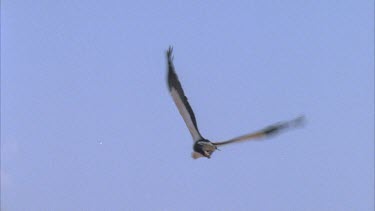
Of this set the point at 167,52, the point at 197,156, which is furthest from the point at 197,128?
the point at 167,52

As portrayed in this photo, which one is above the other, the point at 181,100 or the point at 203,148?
the point at 181,100

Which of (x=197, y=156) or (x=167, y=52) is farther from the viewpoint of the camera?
(x=167, y=52)

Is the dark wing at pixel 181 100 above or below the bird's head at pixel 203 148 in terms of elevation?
above

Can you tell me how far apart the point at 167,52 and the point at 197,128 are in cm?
195

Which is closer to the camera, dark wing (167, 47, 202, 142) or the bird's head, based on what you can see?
the bird's head

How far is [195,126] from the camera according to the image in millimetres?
14367

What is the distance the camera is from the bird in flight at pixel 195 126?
40.5 feet

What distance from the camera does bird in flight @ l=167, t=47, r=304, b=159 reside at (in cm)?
1234

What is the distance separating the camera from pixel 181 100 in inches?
585

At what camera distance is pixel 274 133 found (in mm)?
12305

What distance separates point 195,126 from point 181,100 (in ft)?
2.54

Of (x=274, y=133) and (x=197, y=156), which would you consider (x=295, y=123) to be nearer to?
(x=274, y=133)

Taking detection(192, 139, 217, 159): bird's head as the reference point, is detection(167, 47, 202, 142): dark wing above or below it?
above

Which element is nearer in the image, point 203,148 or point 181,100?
point 203,148
